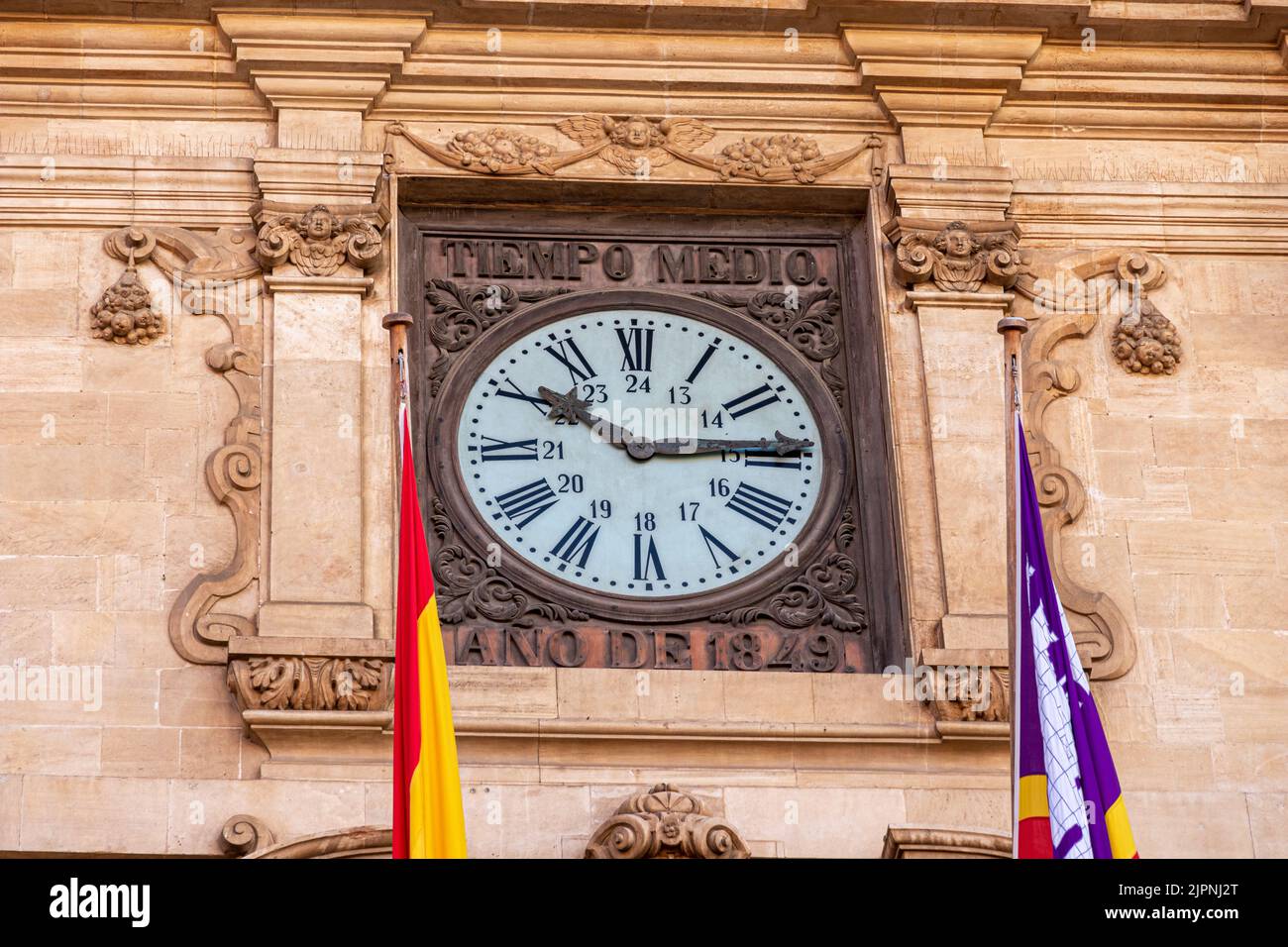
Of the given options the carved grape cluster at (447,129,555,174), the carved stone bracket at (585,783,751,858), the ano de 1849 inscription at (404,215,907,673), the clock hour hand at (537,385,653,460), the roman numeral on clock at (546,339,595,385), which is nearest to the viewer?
the carved stone bracket at (585,783,751,858)

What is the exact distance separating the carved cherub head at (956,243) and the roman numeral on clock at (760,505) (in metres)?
1.45

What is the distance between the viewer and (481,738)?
12805 mm

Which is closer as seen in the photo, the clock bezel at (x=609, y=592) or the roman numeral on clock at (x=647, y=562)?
the clock bezel at (x=609, y=592)

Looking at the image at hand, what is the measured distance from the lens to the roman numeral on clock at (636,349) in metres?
14.2

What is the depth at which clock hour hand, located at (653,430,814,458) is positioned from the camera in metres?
14.0

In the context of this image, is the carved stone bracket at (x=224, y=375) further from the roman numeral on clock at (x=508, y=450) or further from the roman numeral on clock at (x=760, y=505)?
the roman numeral on clock at (x=760, y=505)

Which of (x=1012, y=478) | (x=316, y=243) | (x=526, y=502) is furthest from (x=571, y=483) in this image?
(x=1012, y=478)

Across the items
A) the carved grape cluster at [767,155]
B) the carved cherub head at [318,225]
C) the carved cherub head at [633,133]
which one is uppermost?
the carved cherub head at [633,133]

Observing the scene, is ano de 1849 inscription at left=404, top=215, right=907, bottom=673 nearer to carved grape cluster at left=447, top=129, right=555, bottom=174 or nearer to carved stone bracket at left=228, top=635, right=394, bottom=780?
carved grape cluster at left=447, top=129, right=555, bottom=174

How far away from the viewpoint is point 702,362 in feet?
46.9

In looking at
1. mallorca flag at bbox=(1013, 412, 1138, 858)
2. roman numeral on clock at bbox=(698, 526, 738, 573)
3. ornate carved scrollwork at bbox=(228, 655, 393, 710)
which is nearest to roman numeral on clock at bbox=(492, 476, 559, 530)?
roman numeral on clock at bbox=(698, 526, 738, 573)

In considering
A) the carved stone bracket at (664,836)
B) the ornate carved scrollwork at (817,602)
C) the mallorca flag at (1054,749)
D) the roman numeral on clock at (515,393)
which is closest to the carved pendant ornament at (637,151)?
the roman numeral on clock at (515,393)

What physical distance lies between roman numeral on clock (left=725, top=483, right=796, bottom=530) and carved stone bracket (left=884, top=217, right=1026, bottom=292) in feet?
4.15
